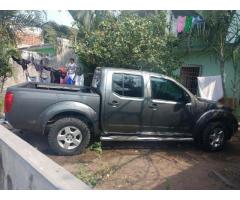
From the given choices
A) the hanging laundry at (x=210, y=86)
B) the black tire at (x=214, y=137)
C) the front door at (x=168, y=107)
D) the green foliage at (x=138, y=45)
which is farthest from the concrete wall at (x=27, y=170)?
the hanging laundry at (x=210, y=86)

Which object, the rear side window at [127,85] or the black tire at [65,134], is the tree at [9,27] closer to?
the rear side window at [127,85]

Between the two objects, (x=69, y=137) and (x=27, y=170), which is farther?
(x=69, y=137)

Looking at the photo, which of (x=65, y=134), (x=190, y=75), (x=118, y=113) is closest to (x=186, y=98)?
(x=118, y=113)

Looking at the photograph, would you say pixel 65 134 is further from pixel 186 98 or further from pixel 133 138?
pixel 186 98

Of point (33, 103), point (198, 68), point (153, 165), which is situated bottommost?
point (153, 165)

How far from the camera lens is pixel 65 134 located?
20.2 feet

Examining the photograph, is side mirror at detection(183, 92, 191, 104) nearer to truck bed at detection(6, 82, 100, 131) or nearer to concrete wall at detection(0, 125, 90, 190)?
truck bed at detection(6, 82, 100, 131)

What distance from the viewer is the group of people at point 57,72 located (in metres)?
14.0

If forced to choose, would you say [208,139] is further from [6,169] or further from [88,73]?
[88,73]

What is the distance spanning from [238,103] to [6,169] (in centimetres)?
855

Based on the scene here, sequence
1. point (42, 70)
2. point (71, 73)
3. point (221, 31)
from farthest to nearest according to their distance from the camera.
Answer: point (42, 70) < point (71, 73) < point (221, 31)

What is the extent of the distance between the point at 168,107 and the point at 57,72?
9.01 m

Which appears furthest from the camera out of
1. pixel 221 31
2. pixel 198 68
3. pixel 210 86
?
pixel 198 68

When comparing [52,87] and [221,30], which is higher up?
[221,30]
